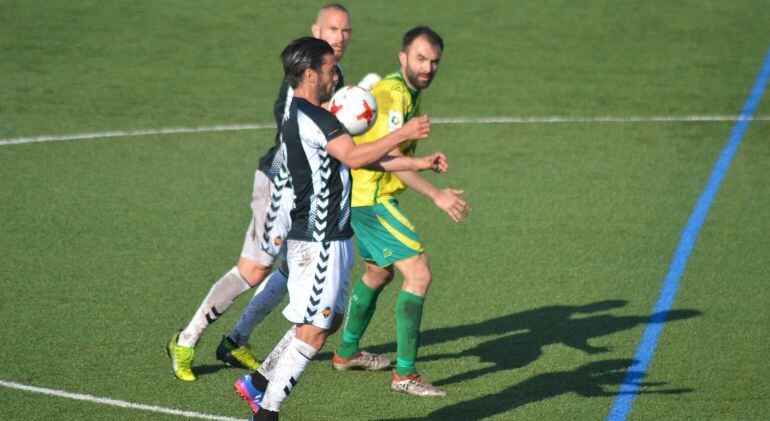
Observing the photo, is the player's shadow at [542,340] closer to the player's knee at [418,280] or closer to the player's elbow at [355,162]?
the player's knee at [418,280]

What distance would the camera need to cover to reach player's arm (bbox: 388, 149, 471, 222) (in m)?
6.75

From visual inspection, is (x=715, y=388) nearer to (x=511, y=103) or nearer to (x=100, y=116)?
(x=511, y=103)

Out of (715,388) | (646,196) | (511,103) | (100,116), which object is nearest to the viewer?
(715,388)

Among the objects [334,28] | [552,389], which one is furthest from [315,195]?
[552,389]

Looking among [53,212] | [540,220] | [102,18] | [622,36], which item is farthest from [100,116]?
[622,36]

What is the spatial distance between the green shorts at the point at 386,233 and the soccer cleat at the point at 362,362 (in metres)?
0.79

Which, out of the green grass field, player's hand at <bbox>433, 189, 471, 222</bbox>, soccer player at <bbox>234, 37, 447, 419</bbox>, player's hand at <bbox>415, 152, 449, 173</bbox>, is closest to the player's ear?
soccer player at <bbox>234, 37, 447, 419</bbox>

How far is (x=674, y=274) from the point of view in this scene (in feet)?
32.9

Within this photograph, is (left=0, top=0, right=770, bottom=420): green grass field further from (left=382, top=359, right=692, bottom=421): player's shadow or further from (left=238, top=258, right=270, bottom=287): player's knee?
(left=238, top=258, right=270, bottom=287): player's knee

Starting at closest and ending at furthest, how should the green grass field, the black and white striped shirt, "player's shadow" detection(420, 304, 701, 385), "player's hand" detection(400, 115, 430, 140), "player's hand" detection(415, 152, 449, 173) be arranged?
1. "player's hand" detection(400, 115, 430, 140)
2. the black and white striped shirt
3. "player's hand" detection(415, 152, 449, 173)
4. the green grass field
5. "player's shadow" detection(420, 304, 701, 385)

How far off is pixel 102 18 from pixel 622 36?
915 centimetres

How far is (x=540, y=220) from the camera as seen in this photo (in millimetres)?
11297

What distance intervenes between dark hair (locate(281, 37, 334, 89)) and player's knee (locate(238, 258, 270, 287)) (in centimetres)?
194

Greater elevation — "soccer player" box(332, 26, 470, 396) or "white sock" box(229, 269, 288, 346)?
"soccer player" box(332, 26, 470, 396)
